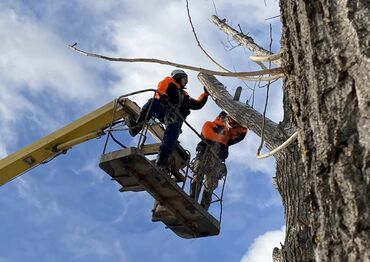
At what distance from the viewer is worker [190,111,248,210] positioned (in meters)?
8.25

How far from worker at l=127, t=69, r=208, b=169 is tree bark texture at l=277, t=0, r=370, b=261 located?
575cm

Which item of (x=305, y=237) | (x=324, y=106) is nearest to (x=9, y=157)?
→ (x=305, y=237)

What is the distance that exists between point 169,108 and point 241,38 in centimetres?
144

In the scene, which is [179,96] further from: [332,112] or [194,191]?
[332,112]

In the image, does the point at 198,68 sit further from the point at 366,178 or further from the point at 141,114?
the point at 141,114

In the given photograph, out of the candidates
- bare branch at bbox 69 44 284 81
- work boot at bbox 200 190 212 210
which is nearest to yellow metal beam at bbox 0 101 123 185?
work boot at bbox 200 190 212 210

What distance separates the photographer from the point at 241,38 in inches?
340

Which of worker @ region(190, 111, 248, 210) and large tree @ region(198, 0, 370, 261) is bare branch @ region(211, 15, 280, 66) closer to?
worker @ region(190, 111, 248, 210)

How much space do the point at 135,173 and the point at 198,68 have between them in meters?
5.32

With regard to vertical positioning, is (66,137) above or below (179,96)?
above

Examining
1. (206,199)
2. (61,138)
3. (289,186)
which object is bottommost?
(289,186)

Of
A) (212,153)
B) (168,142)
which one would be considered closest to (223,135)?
(212,153)

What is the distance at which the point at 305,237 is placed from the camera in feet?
14.7

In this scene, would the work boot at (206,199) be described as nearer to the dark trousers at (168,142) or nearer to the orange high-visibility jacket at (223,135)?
the orange high-visibility jacket at (223,135)
